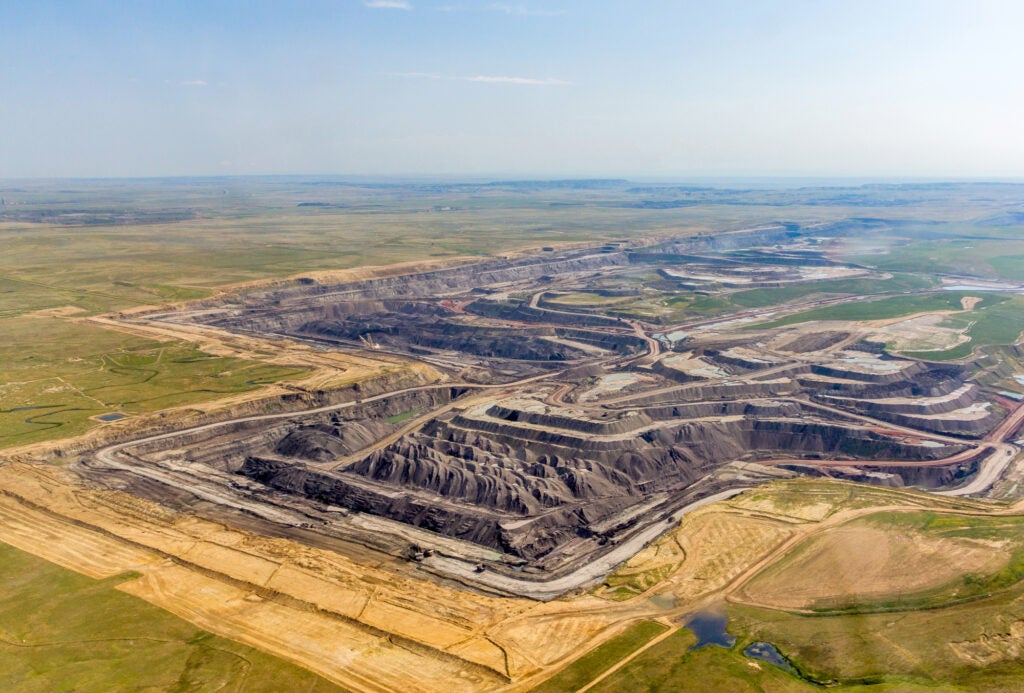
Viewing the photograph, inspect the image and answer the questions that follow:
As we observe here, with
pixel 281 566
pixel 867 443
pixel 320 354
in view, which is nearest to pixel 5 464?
pixel 281 566

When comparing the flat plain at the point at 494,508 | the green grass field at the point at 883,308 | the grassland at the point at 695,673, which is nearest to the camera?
the grassland at the point at 695,673

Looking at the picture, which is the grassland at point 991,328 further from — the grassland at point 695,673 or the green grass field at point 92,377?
the green grass field at point 92,377

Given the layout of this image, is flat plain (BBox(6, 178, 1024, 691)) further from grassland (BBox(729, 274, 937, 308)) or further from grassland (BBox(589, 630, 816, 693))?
grassland (BBox(729, 274, 937, 308))


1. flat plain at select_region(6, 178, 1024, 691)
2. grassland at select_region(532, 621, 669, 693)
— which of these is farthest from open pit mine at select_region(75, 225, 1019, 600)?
grassland at select_region(532, 621, 669, 693)

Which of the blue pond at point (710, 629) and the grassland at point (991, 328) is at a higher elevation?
the grassland at point (991, 328)

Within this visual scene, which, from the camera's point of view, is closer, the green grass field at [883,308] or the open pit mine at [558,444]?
the open pit mine at [558,444]

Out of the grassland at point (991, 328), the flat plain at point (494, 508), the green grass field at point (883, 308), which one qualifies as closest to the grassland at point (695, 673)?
the flat plain at point (494, 508)

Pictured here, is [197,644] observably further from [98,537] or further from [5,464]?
[5,464]
